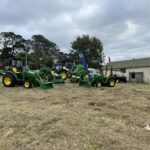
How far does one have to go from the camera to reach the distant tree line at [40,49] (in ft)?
140

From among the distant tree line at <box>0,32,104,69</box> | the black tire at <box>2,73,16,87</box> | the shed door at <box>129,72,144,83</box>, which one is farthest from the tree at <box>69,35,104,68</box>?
the black tire at <box>2,73,16,87</box>

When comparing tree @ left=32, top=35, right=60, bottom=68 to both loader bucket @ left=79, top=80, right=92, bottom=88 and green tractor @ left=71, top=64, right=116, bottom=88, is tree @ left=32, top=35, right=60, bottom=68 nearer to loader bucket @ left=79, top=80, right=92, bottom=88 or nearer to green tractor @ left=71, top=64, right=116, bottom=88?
green tractor @ left=71, top=64, right=116, bottom=88

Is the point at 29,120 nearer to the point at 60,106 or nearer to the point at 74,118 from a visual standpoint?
the point at 74,118

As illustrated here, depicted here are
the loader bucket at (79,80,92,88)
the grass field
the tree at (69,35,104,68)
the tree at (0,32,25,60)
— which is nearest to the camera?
the grass field

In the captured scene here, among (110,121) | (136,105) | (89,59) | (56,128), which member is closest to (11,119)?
(56,128)

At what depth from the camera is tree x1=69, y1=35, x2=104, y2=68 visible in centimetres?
4128

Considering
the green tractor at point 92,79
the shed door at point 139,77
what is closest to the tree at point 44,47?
the shed door at point 139,77

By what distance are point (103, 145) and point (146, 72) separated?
1074 inches

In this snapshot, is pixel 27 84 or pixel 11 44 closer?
pixel 27 84

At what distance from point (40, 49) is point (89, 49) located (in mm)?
20279

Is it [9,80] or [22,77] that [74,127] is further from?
[9,80]

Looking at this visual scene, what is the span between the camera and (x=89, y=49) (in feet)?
139

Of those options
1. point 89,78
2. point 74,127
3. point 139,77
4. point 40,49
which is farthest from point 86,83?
point 40,49

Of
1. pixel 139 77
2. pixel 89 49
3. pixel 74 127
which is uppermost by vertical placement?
pixel 89 49
